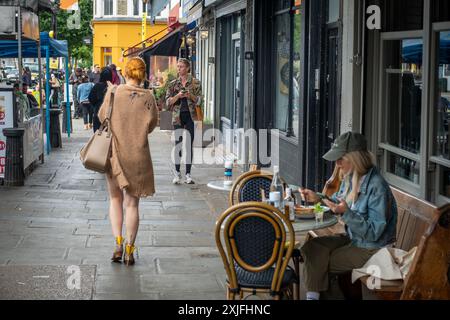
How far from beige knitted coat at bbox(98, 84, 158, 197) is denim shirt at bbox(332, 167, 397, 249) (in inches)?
103

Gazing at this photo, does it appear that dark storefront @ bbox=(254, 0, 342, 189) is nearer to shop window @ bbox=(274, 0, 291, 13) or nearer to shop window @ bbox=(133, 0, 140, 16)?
shop window @ bbox=(274, 0, 291, 13)

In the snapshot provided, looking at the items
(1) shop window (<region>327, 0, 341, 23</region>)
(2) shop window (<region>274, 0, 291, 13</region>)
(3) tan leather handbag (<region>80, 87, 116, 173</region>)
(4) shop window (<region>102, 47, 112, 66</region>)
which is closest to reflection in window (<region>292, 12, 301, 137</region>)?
(2) shop window (<region>274, 0, 291, 13</region>)

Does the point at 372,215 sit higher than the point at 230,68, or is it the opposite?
the point at 230,68

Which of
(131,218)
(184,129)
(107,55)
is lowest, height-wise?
(131,218)

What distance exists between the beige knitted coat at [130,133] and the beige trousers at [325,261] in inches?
96.1

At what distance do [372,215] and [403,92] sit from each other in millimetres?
3187

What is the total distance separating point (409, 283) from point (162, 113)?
19.4m

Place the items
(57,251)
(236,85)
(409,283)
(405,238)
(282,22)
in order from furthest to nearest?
(236,85) < (282,22) < (57,251) < (405,238) < (409,283)

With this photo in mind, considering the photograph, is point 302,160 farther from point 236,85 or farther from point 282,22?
point 236,85

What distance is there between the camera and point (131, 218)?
8227 millimetres

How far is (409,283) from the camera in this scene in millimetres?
5375

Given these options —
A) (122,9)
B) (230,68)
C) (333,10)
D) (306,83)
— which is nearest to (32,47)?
(230,68)

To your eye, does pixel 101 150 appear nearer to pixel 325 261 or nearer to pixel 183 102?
pixel 325 261

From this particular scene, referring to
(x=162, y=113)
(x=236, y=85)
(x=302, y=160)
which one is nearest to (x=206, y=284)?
(x=302, y=160)
